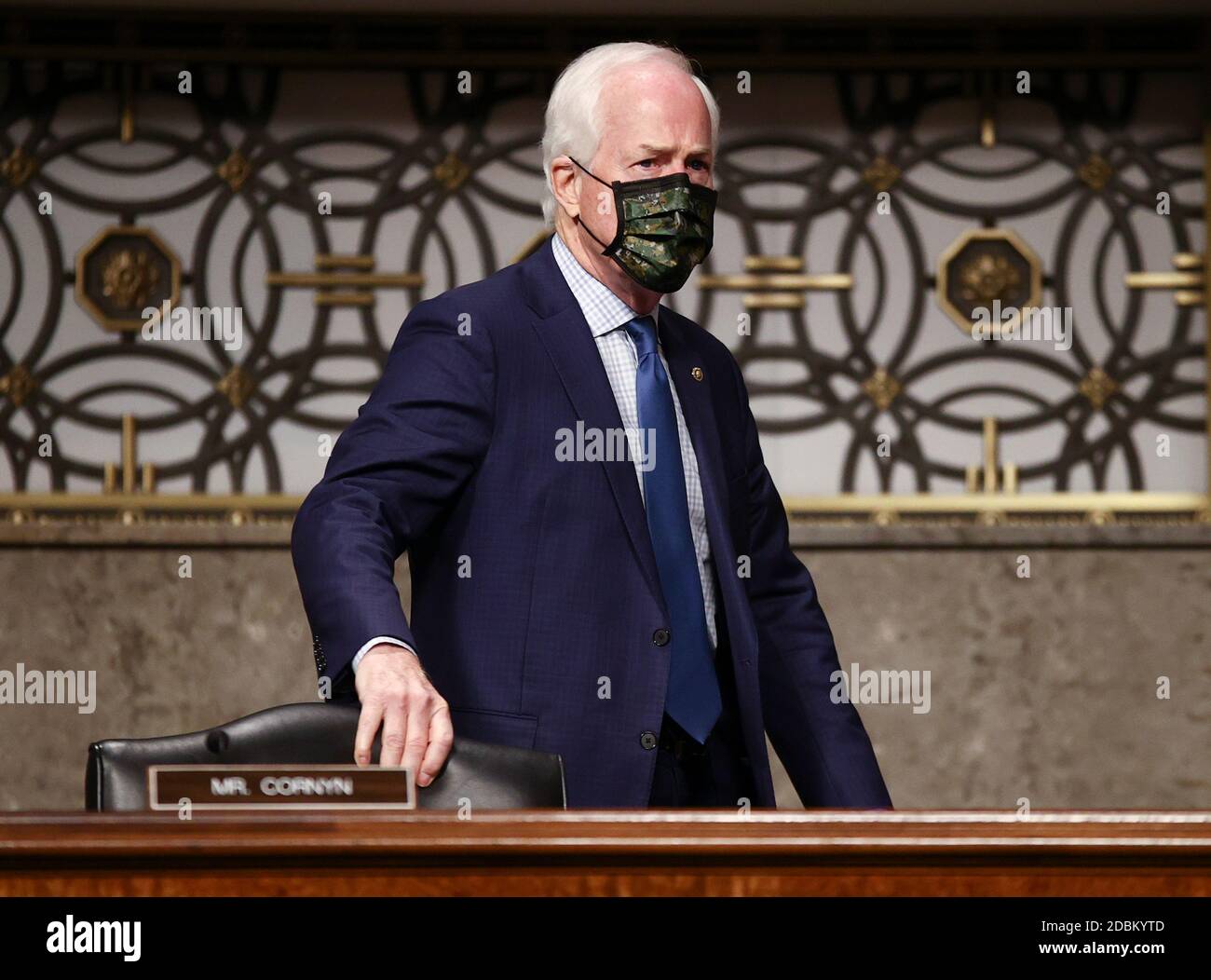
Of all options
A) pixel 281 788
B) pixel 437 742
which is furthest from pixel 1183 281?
pixel 281 788

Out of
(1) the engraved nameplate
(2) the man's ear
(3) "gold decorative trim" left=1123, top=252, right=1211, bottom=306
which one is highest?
(3) "gold decorative trim" left=1123, top=252, right=1211, bottom=306

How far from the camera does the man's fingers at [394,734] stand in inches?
58.6

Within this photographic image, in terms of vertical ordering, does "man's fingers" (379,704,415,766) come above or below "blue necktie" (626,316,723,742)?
below

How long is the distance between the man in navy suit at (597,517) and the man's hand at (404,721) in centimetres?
14

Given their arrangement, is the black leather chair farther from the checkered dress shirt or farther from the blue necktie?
the checkered dress shirt

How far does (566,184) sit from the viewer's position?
2.14 m

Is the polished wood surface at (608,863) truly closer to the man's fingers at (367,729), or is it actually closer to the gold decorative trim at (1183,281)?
the man's fingers at (367,729)

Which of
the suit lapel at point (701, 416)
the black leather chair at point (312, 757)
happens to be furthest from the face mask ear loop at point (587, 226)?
the black leather chair at point (312, 757)

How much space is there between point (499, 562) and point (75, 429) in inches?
107

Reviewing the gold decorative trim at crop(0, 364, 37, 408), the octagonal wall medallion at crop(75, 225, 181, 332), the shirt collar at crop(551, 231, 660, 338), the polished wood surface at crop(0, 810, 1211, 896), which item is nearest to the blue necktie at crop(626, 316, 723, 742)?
the shirt collar at crop(551, 231, 660, 338)

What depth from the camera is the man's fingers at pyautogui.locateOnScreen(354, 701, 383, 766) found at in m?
1.48

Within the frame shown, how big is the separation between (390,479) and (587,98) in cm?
59

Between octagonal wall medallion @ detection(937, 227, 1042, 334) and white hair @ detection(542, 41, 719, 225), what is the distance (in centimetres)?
Answer: 229

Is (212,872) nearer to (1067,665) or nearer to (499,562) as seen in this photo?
(499,562)
